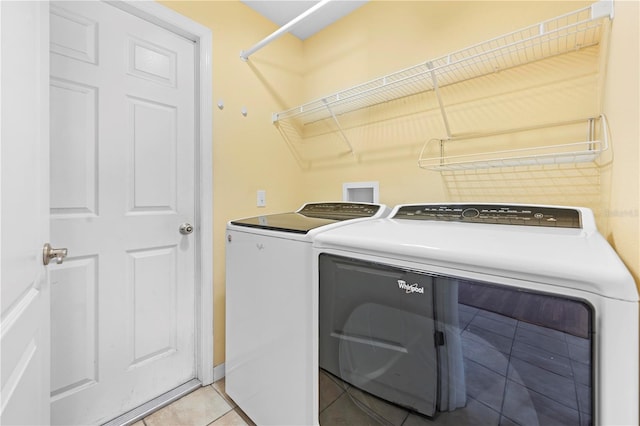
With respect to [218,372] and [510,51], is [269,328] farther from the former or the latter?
[510,51]

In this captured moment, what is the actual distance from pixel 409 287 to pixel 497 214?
24.2 inches

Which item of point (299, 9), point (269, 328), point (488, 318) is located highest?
point (299, 9)

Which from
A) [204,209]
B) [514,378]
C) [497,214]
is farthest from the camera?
[204,209]

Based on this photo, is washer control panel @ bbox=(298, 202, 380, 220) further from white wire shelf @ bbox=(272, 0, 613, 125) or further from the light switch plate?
white wire shelf @ bbox=(272, 0, 613, 125)

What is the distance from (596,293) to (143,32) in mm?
2130

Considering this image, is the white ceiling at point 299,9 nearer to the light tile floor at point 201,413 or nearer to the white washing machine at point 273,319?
the white washing machine at point 273,319

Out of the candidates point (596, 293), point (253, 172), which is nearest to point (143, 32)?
point (253, 172)

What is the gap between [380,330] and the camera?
907 millimetres

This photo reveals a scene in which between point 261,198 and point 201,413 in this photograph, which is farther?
point 261,198

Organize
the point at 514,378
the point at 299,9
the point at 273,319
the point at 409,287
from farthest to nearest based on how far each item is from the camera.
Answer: the point at 299,9, the point at 273,319, the point at 409,287, the point at 514,378

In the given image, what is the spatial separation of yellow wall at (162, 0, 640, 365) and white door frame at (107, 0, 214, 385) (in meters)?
0.06

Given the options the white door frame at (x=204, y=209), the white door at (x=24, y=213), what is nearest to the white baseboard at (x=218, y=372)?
the white door frame at (x=204, y=209)

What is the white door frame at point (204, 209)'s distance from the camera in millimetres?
1664

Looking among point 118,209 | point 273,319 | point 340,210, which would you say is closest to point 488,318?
point 273,319
